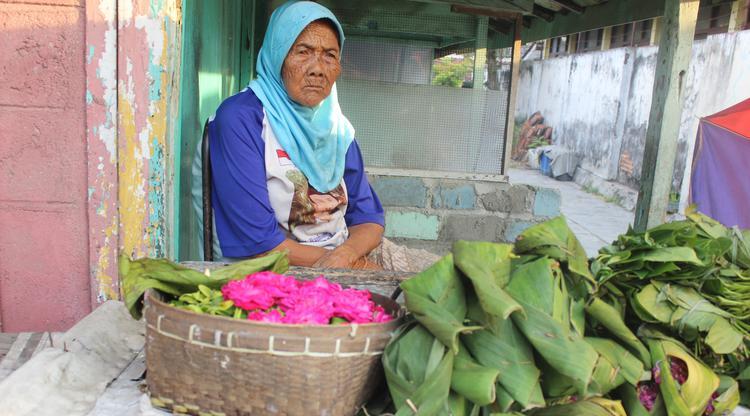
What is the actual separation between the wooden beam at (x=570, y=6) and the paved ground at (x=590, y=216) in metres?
2.49

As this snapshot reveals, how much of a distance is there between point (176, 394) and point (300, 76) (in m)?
1.44

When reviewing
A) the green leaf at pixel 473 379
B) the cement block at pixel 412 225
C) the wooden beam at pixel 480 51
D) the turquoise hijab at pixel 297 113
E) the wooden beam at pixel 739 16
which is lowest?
the cement block at pixel 412 225

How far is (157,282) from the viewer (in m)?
1.46

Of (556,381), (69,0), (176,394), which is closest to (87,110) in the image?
(69,0)

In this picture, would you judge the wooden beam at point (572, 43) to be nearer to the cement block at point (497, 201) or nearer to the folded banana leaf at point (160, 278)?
the cement block at point (497, 201)

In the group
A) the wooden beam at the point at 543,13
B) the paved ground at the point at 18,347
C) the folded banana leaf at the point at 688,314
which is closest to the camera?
the folded banana leaf at the point at 688,314

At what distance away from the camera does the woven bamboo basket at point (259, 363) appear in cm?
127

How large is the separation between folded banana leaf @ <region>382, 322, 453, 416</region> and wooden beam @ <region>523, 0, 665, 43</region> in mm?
3306

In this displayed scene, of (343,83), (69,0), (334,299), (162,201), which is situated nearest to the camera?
(334,299)

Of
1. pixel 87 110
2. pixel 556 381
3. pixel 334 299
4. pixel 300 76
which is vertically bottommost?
pixel 556 381

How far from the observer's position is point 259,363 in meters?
1.27

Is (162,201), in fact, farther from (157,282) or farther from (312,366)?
(312,366)

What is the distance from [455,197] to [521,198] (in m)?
0.52

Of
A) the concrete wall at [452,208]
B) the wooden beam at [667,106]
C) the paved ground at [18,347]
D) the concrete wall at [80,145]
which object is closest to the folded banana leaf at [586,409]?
the paved ground at [18,347]
